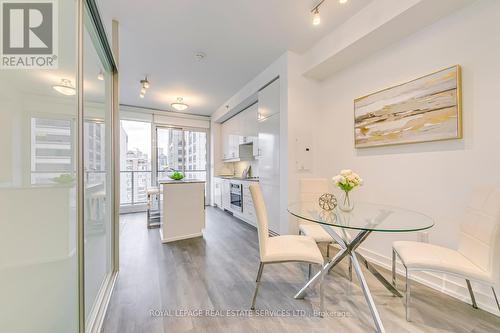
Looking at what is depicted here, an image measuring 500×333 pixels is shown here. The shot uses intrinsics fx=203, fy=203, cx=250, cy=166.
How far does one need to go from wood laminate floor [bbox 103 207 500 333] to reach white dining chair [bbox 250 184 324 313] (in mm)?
182

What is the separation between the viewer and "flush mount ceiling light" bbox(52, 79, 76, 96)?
38.5 inches

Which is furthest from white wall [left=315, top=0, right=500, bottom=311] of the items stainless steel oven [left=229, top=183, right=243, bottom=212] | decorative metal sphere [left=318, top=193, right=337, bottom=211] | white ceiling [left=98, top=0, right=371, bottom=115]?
stainless steel oven [left=229, top=183, right=243, bottom=212]

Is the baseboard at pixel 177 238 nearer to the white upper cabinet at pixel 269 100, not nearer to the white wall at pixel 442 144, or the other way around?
the white upper cabinet at pixel 269 100

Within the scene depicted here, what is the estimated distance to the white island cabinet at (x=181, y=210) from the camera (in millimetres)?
3174

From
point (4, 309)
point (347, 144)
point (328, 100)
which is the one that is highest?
point (328, 100)

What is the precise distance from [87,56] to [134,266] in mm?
2150

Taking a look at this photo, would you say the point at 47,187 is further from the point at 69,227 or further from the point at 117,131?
the point at 117,131

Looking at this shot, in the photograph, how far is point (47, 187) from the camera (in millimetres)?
889

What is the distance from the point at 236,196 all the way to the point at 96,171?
3212 mm

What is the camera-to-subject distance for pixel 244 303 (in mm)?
1702

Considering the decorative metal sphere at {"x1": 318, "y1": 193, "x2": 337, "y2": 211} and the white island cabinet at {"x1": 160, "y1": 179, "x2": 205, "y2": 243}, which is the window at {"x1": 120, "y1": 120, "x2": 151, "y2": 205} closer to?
the white island cabinet at {"x1": 160, "y1": 179, "x2": 205, "y2": 243}

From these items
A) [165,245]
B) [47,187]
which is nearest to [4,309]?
[47,187]

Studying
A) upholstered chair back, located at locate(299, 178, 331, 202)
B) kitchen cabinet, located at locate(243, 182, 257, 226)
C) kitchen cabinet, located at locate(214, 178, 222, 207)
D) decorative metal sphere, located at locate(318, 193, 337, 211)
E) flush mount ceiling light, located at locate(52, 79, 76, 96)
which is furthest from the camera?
kitchen cabinet, located at locate(214, 178, 222, 207)

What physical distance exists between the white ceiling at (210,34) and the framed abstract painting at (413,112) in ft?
3.20
